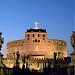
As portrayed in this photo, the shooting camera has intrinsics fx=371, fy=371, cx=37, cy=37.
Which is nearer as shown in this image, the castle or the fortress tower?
the castle

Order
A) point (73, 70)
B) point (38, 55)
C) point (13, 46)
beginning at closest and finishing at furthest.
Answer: point (73, 70) < point (38, 55) < point (13, 46)

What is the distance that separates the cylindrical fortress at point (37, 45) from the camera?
88250 millimetres

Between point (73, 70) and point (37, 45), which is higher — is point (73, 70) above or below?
below

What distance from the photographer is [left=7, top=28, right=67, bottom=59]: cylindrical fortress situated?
88250mm

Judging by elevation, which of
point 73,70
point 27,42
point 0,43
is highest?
point 27,42

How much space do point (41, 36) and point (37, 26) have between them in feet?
18.8

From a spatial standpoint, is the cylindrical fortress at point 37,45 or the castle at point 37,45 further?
the cylindrical fortress at point 37,45

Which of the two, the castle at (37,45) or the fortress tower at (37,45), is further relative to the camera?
the fortress tower at (37,45)

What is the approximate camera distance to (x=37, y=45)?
88938mm

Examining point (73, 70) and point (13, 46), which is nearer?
point (73, 70)

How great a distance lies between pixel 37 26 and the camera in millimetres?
93062

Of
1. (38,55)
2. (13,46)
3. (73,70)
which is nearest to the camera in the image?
(73,70)

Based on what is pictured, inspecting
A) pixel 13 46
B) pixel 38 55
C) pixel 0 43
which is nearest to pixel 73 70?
pixel 0 43

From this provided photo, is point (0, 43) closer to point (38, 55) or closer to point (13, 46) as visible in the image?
point (38, 55)
